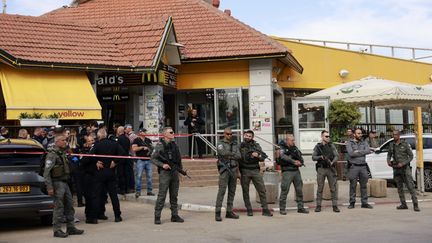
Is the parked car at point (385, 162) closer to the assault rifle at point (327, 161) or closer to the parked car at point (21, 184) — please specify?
the assault rifle at point (327, 161)

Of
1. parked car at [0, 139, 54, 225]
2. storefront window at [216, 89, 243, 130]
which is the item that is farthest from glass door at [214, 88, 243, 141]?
parked car at [0, 139, 54, 225]

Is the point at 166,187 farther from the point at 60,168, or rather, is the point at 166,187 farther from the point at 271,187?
A: the point at 271,187

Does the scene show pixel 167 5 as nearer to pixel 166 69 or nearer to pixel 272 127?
pixel 166 69

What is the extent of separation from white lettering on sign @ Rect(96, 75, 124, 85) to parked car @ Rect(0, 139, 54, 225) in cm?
908

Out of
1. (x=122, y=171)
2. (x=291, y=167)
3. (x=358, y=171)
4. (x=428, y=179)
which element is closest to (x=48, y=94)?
(x=122, y=171)

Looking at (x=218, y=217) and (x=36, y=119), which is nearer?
(x=218, y=217)

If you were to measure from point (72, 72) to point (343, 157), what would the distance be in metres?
9.51

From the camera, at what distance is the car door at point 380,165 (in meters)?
16.0

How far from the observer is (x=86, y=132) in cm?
1356

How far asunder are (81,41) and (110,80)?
177cm

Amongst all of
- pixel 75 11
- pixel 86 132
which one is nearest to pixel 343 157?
pixel 86 132

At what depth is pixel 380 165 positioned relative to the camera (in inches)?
635

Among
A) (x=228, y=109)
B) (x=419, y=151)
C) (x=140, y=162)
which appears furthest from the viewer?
(x=228, y=109)

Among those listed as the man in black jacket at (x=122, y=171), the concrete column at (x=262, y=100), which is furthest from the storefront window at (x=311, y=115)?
the man in black jacket at (x=122, y=171)
